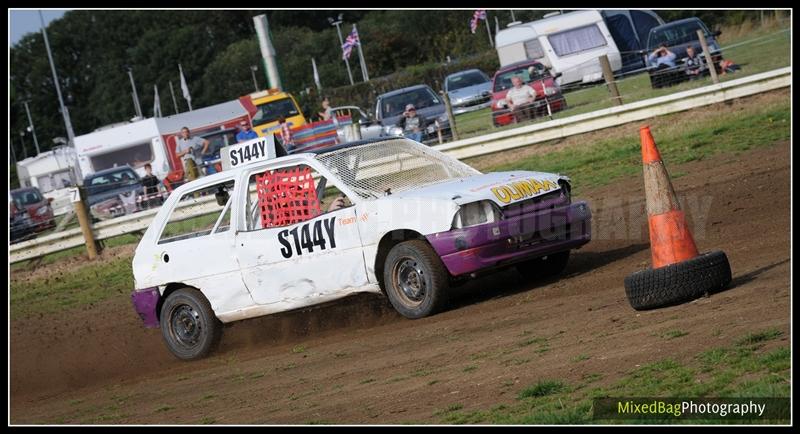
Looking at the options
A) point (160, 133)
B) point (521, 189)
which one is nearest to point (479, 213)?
point (521, 189)

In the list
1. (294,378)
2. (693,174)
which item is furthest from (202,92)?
(294,378)

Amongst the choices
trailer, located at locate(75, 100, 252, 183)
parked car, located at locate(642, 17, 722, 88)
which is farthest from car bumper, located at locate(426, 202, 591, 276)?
trailer, located at locate(75, 100, 252, 183)

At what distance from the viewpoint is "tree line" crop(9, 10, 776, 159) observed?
69.1 meters

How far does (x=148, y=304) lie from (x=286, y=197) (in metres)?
1.75

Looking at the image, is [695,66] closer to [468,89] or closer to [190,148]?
[468,89]

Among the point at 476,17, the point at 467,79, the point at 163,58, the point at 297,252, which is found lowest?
the point at 297,252

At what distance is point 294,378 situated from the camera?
7617 millimetres

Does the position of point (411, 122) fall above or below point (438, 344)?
above

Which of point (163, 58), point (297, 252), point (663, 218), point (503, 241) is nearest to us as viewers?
point (663, 218)

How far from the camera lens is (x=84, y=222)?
18172 millimetres

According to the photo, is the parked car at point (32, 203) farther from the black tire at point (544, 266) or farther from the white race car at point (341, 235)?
the black tire at point (544, 266)

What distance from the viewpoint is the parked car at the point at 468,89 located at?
91.9ft

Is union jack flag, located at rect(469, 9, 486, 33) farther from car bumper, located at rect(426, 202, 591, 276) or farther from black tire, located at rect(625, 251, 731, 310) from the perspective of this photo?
black tire, located at rect(625, 251, 731, 310)
